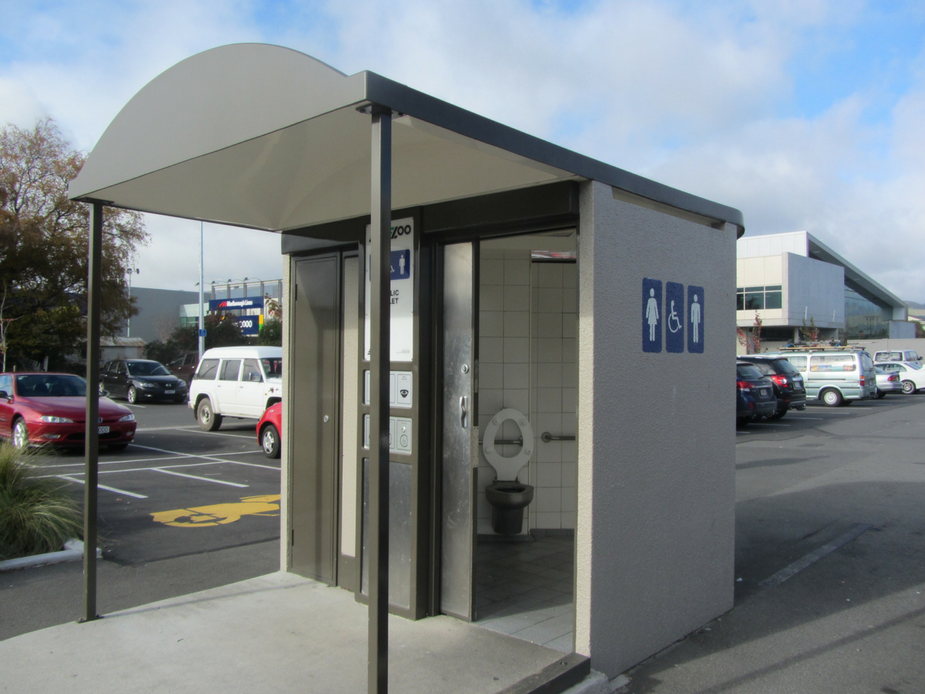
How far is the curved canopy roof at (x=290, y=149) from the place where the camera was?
123 inches

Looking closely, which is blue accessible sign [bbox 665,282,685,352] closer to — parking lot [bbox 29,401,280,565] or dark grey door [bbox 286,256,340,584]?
dark grey door [bbox 286,256,340,584]

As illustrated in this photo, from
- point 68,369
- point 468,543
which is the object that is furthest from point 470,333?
point 68,369

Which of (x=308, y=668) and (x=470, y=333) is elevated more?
(x=470, y=333)

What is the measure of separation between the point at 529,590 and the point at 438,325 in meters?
2.17

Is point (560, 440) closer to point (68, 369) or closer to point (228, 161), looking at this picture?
point (228, 161)

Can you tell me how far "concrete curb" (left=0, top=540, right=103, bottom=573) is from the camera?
577 cm

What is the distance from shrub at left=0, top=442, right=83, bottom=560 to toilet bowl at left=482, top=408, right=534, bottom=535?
384cm

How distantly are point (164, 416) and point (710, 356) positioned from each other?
62.3ft

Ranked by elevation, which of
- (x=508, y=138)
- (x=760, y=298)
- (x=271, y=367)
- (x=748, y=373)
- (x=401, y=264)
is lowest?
Result: (x=748, y=373)

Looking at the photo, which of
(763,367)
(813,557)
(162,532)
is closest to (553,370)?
(813,557)

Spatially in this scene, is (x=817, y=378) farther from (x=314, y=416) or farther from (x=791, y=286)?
(x=791, y=286)

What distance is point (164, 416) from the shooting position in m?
20.8

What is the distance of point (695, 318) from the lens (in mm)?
4902

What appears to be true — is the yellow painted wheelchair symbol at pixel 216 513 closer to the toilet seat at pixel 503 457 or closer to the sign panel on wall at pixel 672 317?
the toilet seat at pixel 503 457
